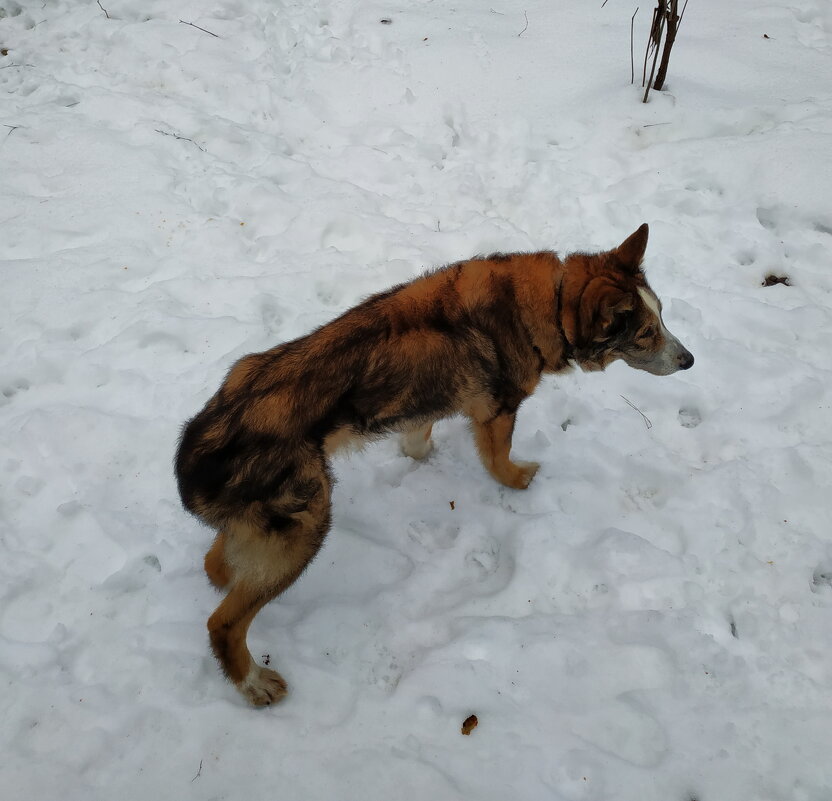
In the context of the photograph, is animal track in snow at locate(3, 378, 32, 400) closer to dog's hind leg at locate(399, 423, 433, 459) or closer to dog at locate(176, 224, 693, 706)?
dog at locate(176, 224, 693, 706)

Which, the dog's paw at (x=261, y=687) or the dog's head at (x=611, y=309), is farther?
the dog's head at (x=611, y=309)

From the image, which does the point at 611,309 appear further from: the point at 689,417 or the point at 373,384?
the point at 689,417

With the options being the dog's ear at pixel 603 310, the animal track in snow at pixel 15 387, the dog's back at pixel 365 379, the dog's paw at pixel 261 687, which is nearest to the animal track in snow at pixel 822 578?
the dog's ear at pixel 603 310

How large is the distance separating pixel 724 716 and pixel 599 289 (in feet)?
7.12

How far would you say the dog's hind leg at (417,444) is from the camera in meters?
3.96

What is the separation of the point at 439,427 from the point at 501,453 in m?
0.68

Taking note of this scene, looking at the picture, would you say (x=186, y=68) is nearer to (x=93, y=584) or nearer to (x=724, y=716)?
(x=93, y=584)

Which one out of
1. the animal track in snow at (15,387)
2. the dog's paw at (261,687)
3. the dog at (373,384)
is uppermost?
the dog at (373,384)

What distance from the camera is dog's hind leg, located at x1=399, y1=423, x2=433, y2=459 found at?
3955 millimetres

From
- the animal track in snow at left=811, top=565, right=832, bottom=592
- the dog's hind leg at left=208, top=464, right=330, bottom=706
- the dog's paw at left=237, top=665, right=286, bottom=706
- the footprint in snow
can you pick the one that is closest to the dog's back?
the dog's hind leg at left=208, top=464, right=330, bottom=706

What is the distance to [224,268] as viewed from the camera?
4.91 m

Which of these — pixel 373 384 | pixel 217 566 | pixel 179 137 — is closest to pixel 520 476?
pixel 373 384

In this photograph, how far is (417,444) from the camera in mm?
4035

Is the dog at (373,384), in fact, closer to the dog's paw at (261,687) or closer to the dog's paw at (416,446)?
the dog's paw at (261,687)
